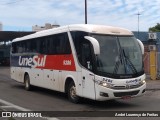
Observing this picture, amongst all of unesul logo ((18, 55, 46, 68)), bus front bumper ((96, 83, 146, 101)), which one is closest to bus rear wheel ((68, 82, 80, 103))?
→ bus front bumper ((96, 83, 146, 101))

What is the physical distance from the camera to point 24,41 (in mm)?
21359

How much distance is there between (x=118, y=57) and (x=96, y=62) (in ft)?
2.84

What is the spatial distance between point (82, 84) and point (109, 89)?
1340 millimetres

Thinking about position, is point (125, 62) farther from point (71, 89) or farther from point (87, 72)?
point (71, 89)

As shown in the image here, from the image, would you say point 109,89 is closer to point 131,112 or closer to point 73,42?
point 131,112

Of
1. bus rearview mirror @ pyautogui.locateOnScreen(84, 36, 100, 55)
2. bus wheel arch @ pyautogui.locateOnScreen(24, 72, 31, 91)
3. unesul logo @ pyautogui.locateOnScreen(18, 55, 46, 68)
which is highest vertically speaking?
bus rearview mirror @ pyautogui.locateOnScreen(84, 36, 100, 55)

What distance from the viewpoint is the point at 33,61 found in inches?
771

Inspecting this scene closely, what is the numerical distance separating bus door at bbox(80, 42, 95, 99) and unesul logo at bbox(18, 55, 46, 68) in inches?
173

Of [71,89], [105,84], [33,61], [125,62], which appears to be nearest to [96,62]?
[105,84]

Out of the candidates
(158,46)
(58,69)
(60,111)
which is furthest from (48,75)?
(158,46)

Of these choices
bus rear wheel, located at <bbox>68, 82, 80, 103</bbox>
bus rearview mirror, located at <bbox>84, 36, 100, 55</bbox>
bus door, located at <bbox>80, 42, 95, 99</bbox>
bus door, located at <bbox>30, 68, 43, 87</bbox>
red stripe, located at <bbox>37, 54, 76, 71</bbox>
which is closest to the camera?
bus rearview mirror, located at <bbox>84, 36, 100, 55</bbox>

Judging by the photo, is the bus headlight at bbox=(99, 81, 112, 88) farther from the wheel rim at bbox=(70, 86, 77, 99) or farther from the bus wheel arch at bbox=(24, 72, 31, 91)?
the bus wheel arch at bbox=(24, 72, 31, 91)

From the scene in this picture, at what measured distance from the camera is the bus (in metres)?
13.2

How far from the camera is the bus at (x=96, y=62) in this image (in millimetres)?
13156
